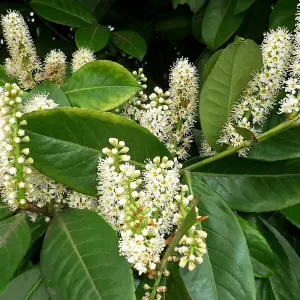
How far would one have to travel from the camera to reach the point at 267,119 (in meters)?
1.27

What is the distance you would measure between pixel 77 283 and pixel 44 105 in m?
0.38

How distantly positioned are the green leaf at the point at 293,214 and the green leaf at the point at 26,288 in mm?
607

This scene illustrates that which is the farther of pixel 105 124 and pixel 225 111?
pixel 225 111

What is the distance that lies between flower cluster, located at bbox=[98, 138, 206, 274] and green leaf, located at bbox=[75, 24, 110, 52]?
1.97ft

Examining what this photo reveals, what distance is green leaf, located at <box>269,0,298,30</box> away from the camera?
1.42 metres

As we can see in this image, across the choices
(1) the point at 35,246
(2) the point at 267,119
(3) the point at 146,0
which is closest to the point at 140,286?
(1) the point at 35,246

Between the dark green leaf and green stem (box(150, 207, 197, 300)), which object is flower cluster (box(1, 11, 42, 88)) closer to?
the dark green leaf

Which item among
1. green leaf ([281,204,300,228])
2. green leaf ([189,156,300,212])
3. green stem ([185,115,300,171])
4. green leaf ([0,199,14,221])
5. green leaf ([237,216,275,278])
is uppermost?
green stem ([185,115,300,171])

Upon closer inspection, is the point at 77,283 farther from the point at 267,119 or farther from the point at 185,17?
the point at 185,17

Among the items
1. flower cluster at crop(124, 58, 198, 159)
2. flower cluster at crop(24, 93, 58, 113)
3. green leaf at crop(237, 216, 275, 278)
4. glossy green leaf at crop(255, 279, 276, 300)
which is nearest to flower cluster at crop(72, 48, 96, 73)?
flower cluster at crop(124, 58, 198, 159)

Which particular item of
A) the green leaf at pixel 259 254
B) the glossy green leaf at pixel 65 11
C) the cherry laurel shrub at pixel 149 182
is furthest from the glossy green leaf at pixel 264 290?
the glossy green leaf at pixel 65 11

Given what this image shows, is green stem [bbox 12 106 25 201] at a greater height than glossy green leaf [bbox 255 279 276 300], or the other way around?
green stem [bbox 12 106 25 201]

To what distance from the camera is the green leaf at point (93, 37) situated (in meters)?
1.54

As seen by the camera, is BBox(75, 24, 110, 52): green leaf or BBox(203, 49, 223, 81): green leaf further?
BBox(75, 24, 110, 52): green leaf
